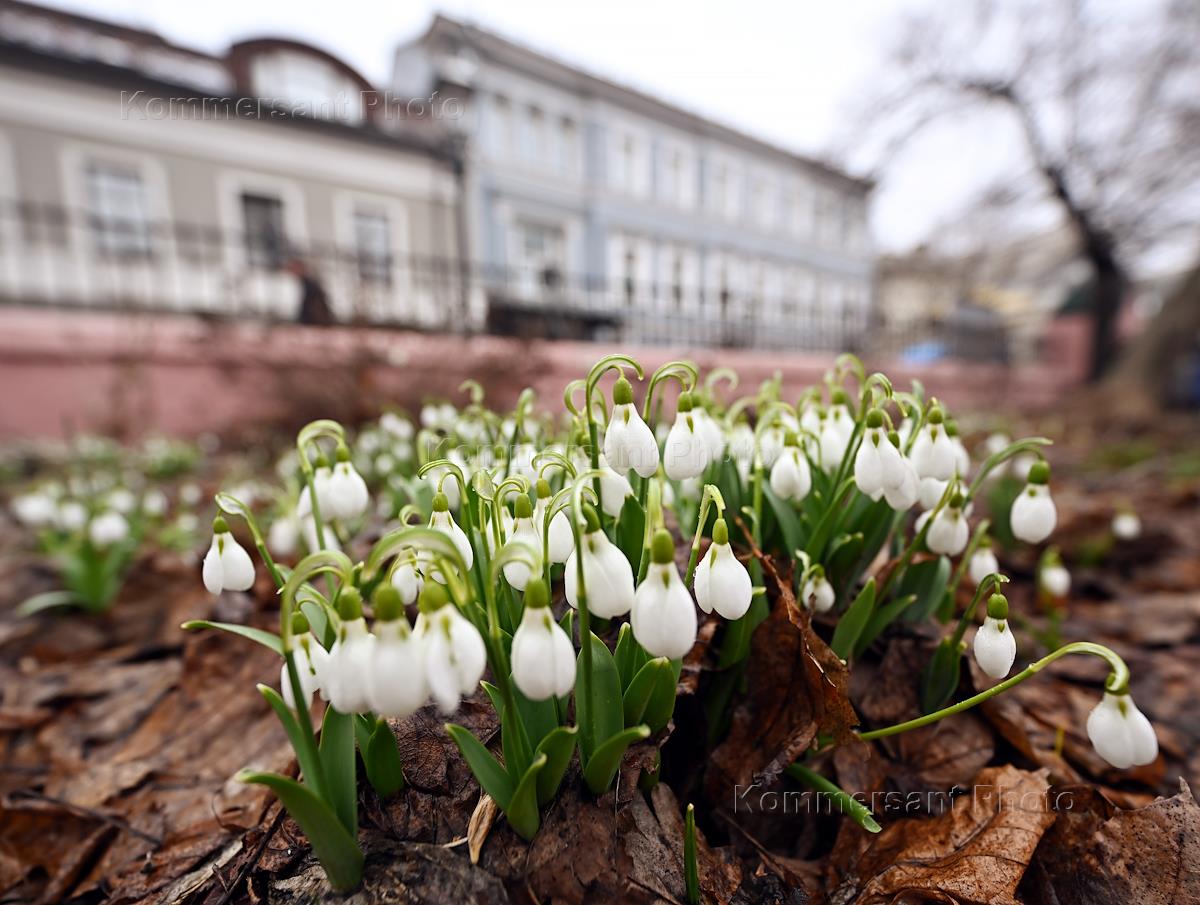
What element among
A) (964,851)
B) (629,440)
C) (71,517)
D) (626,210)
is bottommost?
(964,851)

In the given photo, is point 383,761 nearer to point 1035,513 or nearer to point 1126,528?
point 1035,513

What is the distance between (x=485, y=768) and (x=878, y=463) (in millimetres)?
616

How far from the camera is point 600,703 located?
2.32ft

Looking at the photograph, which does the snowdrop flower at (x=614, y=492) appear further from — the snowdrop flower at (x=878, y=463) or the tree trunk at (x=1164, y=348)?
the tree trunk at (x=1164, y=348)

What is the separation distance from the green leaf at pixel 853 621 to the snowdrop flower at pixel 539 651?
1.68 ft

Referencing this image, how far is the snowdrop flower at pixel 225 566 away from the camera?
81 cm

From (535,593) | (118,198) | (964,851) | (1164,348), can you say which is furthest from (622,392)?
(118,198)

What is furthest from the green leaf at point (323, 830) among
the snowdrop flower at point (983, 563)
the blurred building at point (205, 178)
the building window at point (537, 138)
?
the building window at point (537, 138)

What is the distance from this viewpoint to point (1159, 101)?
944 cm

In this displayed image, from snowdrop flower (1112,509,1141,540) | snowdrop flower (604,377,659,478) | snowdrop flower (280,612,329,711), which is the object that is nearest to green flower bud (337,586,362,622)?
snowdrop flower (280,612,329,711)

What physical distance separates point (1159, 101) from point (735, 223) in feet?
34.8

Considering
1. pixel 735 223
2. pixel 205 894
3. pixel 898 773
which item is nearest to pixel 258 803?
pixel 205 894

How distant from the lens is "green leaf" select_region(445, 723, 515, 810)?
66 cm

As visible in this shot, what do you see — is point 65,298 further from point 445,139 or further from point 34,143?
point 445,139
